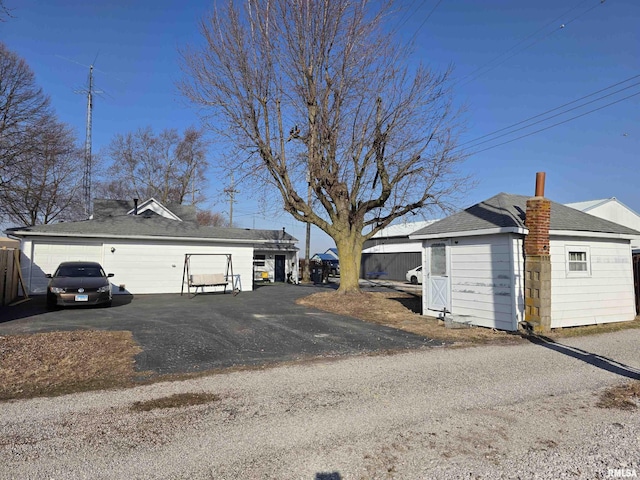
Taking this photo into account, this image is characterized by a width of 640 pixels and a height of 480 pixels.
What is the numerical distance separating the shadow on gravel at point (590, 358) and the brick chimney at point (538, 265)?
1.86 feet

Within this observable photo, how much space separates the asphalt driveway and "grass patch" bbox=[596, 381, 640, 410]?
3286 millimetres

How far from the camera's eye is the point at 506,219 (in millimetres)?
10180

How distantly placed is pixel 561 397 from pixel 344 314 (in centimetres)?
780

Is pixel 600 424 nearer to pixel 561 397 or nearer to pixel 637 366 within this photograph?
pixel 561 397

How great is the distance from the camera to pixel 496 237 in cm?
1009

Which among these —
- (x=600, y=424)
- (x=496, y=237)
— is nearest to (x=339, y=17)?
(x=496, y=237)

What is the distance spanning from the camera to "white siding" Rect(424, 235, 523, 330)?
9672mm

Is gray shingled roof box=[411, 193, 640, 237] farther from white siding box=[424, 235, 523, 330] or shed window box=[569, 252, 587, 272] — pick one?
shed window box=[569, 252, 587, 272]

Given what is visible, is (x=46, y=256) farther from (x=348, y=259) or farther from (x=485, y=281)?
(x=485, y=281)

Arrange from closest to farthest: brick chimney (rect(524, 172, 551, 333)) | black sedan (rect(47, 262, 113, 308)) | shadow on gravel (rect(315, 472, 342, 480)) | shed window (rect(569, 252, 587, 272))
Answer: shadow on gravel (rect(315, 472, 342, 480)) < brick chimney (rect(524, 172, 551, 333)) < shed window (rect(569, 252, 587, 272)) < black sedan (rect(47, 262, 113, 308))

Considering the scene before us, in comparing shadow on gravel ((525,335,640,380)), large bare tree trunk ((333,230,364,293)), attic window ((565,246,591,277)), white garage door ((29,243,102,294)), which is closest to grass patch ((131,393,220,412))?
shadow on gravel ((525,335,640,380))

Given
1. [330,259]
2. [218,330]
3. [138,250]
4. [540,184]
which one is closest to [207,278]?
[138,250]

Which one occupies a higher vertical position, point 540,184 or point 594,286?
point 540,184

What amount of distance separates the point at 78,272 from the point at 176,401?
10.7 metres
